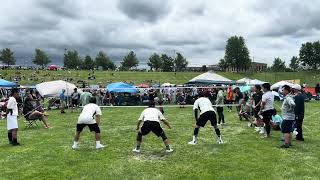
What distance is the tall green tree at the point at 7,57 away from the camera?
120 metres

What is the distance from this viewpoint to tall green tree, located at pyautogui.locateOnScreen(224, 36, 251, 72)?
110 metres

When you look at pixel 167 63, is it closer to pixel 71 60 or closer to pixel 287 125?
pixel 71 60

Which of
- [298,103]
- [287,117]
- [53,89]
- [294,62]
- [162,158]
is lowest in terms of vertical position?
[162,158]

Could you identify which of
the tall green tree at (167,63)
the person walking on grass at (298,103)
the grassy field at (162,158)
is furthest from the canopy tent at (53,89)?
the tall green tree at (167,63)

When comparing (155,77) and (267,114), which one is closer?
(267,114)

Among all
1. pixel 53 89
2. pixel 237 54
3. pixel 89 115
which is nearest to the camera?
pixel 89 115

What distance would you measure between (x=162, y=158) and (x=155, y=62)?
112 m

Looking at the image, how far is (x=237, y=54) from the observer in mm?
109812

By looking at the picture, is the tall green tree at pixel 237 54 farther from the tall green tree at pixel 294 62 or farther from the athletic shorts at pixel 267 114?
the athletic shorts at pixel 267 114

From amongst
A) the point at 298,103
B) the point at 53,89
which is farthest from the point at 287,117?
the point at 53,89

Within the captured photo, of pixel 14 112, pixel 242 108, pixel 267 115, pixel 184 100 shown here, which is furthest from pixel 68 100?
pixel 267 115

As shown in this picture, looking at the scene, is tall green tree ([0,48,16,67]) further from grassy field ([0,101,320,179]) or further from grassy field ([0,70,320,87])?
grassy field ([0,101,320,179])

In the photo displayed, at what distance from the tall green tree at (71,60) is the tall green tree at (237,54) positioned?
42.6m

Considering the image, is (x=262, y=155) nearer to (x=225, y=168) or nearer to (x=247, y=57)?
(x=225, y=168)
